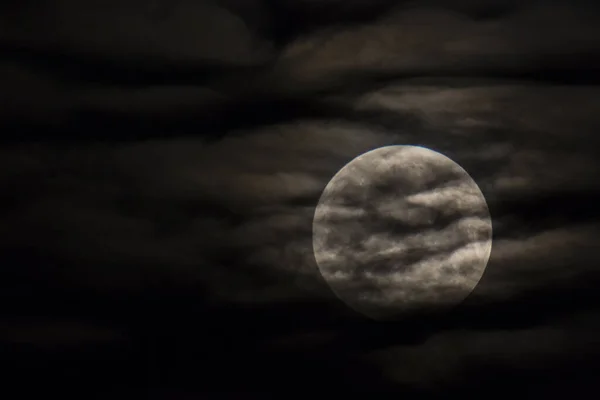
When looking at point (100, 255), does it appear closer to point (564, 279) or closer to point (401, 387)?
point (401, 387)

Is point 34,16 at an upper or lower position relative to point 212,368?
upper

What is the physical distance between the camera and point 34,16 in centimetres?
108

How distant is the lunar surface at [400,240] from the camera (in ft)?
3.37

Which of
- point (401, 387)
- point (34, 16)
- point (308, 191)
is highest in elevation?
point (34, 16)

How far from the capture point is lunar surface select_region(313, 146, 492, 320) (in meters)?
1.03

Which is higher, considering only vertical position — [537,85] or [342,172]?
[537,85]

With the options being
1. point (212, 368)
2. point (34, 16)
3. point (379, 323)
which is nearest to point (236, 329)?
point (212, 368)

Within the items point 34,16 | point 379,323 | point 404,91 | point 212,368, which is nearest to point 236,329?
point 212,368

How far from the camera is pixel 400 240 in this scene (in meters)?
1.03

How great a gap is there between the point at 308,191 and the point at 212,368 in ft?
1.01

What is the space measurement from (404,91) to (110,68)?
467mm

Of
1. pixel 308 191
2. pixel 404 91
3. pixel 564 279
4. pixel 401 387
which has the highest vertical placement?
pixel 404 91

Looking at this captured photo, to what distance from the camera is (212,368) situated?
3.39 ft

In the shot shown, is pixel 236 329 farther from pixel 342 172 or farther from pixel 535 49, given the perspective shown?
pixel 535 49
